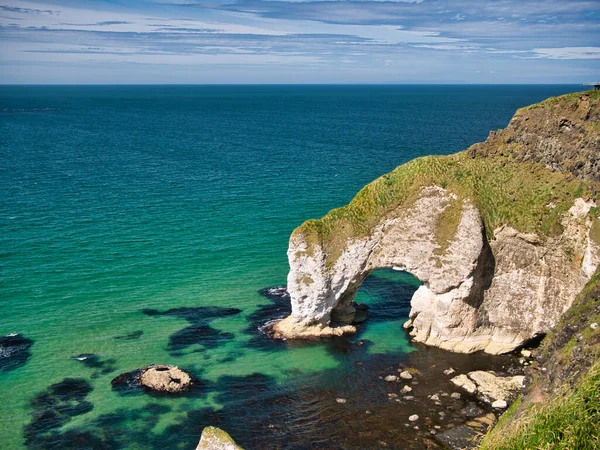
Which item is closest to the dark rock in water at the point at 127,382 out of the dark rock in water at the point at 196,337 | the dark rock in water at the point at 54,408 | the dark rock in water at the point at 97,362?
the dark rock in water at the point at 97,362

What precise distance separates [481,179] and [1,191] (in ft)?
219

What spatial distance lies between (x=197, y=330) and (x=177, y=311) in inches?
149

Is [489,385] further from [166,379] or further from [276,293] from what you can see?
[276,293]

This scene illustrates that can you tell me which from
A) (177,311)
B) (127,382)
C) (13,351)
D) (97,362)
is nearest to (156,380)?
(127,382)

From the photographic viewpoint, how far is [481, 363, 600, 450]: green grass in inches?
749

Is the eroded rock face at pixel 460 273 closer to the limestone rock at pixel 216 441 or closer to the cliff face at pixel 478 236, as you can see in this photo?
the cliff face at pixel 478 236

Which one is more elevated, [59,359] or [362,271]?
[362,271]

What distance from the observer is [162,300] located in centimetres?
5000

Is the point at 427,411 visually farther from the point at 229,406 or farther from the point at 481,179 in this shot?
the point at 481,179

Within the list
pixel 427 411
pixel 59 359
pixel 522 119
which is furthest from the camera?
pixel 522 119

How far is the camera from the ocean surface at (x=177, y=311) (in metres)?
33.9

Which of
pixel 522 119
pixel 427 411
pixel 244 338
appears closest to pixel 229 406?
pixel 244 338

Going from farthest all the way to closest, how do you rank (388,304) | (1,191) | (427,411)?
(1,191), (388,304), (427,411)

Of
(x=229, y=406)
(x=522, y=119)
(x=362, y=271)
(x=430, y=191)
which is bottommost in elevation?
(x=229, y=406)
